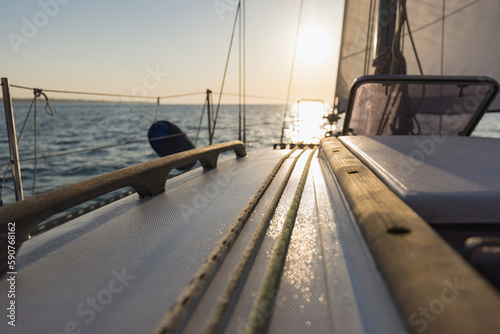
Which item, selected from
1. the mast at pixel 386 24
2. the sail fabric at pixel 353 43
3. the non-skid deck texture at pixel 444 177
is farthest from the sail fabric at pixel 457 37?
the non-skid deck texture at pixel 444 177

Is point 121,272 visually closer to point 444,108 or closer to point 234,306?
point 234,306

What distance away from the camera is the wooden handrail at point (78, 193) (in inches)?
33.7

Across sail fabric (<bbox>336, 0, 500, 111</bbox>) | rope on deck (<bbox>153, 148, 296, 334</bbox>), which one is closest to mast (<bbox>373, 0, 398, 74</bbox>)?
sail fabric (<bbox>336, 0, 500, 111</bbox>)

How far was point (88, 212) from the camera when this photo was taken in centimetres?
142

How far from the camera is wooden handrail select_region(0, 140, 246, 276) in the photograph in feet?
2.81

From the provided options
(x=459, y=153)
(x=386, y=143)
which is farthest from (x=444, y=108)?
(x=459, y=153)

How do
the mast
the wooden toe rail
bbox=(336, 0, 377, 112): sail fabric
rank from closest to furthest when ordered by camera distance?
the wooden toe rail → the mast → bbox=(336, 0, 377, 112): sail fabric

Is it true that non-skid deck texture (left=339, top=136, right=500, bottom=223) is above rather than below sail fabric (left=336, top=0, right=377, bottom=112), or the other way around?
below

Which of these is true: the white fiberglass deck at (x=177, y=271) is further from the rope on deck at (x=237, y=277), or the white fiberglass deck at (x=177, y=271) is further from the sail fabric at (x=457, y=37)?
the sail fabric at (x=457, y=37)

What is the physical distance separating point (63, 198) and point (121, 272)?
356mm

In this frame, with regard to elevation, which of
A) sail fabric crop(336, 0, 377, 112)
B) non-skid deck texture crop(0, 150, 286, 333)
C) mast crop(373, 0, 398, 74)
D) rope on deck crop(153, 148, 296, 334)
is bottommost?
non-skid deck texture crop(0, 150, 286, 333)

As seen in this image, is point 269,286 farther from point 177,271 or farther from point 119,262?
point 119,262

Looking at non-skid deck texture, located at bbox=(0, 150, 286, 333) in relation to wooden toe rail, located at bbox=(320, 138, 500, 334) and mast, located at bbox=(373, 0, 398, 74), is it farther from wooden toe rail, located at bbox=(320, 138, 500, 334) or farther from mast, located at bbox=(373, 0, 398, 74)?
mast, located at bbox=(373, 0, 398, 74)

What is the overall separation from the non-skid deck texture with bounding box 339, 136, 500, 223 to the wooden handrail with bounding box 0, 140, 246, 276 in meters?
1.01
